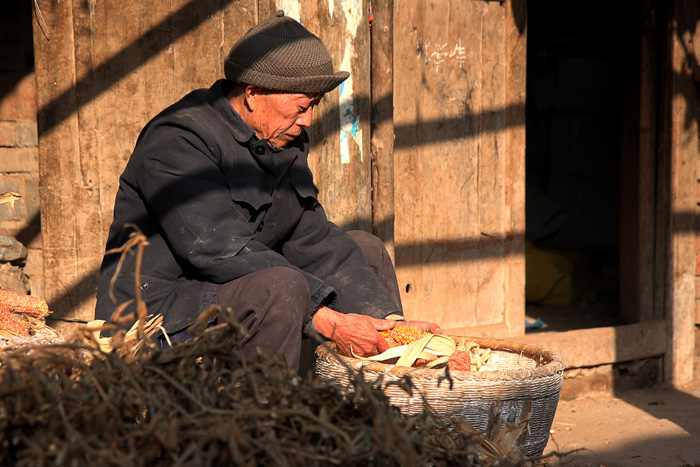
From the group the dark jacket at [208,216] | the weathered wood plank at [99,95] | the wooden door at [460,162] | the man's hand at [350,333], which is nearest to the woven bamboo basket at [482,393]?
the man's hand at [350,333]

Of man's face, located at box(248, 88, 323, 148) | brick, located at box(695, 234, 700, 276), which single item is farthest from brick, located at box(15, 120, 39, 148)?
brick, located at box(695, 234, 700, 276)

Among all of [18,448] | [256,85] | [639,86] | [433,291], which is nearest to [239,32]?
[256,85]

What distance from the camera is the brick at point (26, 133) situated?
137 inches

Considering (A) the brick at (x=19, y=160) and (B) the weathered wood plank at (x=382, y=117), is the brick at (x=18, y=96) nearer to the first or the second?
(A) the brick at (x=19, y=160)

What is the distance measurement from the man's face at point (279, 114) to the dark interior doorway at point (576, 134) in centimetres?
380

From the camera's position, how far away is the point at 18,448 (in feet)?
4.29

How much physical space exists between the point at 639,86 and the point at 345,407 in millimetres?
3748

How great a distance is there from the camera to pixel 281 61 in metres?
2.45

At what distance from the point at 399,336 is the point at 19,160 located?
2150 mm

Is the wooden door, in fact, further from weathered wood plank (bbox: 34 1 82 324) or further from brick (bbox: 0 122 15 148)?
brick (bbox: 0 122 15 148)

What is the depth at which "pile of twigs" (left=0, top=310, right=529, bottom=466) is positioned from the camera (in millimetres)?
1265

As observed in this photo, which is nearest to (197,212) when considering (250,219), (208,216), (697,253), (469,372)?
(208,216)

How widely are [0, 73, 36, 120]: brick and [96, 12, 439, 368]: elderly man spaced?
128cm

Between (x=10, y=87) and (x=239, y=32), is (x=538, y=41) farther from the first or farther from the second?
(x=10, y=87)
